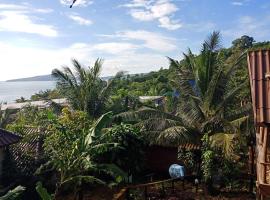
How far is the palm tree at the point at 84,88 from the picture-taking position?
18547 millimetres

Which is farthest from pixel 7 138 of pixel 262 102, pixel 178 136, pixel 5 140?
pixel 262 102

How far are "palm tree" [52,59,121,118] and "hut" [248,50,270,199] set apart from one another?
977 cm

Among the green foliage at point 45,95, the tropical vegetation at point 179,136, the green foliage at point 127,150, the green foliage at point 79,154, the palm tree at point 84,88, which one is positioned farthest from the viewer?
the green foliage at point 45,95

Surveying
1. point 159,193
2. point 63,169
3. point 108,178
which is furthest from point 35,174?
point 159,193

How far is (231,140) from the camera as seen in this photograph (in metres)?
12.5

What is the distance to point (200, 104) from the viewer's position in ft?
48.9

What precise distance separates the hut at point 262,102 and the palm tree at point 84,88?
32.1 ft

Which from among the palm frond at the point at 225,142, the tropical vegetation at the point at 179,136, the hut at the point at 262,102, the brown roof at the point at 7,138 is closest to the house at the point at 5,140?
the brown roof at the point at 7,138

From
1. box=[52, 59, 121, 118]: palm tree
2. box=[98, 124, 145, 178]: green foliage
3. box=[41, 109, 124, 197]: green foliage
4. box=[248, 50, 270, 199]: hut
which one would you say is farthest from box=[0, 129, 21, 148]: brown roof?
box=[248, 50, 270, 199]: hut

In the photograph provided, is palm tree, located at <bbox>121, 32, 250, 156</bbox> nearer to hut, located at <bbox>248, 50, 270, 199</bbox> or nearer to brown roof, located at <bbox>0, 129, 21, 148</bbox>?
hut, located at <bbox>248, 50, 270, 199</bbox>

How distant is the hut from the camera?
27.4 feet

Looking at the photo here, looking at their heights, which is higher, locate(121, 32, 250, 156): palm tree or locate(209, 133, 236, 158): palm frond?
locate(121, 32, 250, 156): palm tree

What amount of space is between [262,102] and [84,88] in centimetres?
1142

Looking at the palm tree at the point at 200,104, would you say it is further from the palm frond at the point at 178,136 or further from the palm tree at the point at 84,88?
the palm tree at the point at 84,88
